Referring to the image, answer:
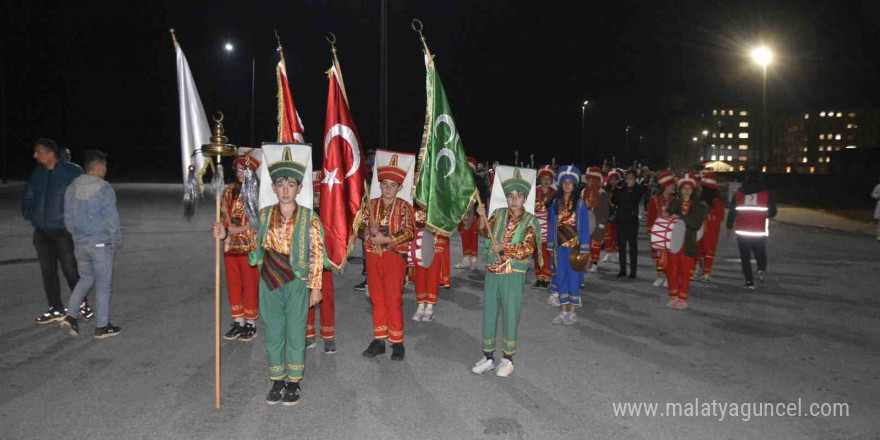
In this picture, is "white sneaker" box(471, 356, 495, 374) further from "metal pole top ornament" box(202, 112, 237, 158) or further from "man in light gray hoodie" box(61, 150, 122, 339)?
"man in light gray hoodie" box(61, 150, 122, 339)

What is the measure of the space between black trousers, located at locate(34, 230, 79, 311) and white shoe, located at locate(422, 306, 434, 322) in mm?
4144

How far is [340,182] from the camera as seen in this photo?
5719 mm

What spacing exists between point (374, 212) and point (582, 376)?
2.44 metres

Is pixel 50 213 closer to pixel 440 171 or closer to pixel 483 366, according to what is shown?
pixel 440 171

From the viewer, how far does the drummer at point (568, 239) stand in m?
7.29

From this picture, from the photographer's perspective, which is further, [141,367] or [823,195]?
[823,195]

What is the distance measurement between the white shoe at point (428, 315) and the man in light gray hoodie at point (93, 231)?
3417 mm

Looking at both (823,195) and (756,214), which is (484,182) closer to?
(756,214)

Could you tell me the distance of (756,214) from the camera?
31.9ft

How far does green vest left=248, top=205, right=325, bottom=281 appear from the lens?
463 cm

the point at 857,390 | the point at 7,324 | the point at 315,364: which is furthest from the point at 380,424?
the point at 7,324

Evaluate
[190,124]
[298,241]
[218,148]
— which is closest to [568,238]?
[298,241]

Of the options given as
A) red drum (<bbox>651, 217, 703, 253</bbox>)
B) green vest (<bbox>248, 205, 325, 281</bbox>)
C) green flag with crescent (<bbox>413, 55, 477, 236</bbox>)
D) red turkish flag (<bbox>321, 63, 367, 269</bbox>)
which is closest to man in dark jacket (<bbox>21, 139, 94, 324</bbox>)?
red turkish flag (<bbox>321, 63, 367, 269</bbox>)

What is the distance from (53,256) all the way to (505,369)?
532 centimetres
